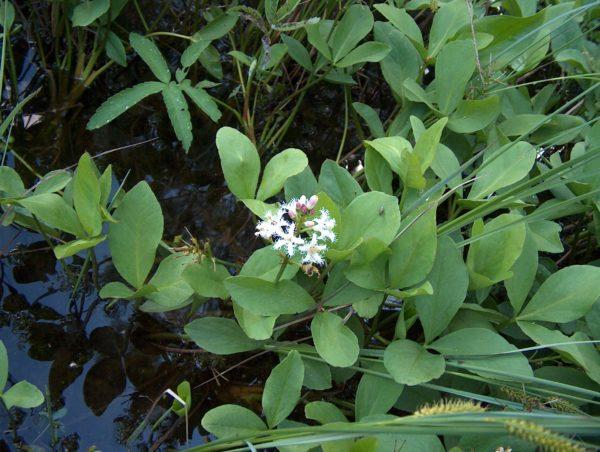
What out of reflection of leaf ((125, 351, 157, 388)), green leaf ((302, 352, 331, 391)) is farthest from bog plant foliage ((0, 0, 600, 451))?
reflection of leaf ((125, 351, 157, 388))

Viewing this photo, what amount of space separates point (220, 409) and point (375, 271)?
1.00ft

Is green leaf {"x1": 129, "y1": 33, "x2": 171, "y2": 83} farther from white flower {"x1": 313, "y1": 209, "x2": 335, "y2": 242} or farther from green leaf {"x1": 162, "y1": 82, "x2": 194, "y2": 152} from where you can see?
white flower {"x1": 313, "y1": 209, "x2": 335, "y2": 242}

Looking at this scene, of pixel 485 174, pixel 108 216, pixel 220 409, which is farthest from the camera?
pixel 485 174

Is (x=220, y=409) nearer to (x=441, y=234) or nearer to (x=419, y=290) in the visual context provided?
(x=419, y=290)

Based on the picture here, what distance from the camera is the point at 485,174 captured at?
1.12 m

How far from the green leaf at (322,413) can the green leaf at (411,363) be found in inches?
4.1

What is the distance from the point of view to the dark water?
1054 mm

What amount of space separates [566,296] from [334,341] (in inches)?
14.7

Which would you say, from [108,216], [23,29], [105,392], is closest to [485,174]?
[108,216]

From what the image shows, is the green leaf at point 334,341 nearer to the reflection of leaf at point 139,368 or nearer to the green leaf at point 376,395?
the green leaf at point 376,395

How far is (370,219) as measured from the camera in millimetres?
952

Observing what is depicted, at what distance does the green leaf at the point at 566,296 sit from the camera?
38.3 inches

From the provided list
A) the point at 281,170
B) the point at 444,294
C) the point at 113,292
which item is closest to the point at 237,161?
the point at 281,170

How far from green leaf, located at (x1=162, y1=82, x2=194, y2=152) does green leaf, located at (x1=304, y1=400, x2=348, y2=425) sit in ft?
1.78
